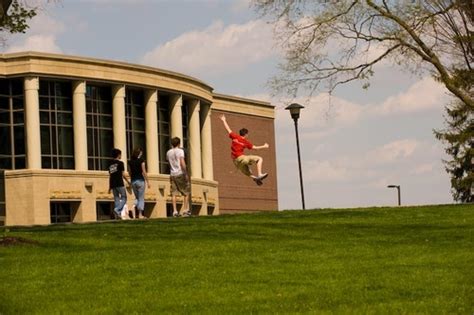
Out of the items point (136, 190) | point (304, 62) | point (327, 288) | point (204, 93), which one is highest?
point (204, 93)

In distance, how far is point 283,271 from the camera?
45.4 ft

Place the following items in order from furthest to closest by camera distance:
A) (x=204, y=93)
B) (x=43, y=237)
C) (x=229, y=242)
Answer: (x=204, y=93) < (x=43, y=237) < (x=229, y=242)

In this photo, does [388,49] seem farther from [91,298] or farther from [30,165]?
[30,165]

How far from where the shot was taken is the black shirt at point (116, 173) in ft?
93.2

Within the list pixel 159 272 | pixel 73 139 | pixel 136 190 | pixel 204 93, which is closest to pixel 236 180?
pixel 204 93

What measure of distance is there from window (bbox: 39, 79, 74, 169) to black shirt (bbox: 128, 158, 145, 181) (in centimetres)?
3228

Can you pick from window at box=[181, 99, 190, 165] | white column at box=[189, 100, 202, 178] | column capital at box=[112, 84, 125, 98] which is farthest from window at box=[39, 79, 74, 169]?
white column at box=[189, 100, 202, 178]

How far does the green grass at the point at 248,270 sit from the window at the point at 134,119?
44.2 metres

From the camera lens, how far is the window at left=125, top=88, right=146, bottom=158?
64750mm

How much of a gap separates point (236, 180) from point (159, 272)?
63.0 metres

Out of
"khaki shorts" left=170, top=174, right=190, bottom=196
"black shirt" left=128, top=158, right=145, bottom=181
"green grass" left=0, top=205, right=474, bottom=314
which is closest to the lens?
"green grass" left=0, top=205, right=474, bottom=314

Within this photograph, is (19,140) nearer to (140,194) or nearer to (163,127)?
(163,127)

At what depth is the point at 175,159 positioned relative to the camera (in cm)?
2798

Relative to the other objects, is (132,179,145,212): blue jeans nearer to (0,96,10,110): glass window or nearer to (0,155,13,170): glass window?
(0,155,13,170): glass window
